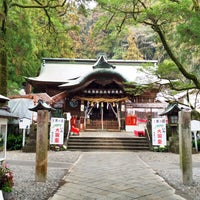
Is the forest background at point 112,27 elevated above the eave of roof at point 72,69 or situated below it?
below

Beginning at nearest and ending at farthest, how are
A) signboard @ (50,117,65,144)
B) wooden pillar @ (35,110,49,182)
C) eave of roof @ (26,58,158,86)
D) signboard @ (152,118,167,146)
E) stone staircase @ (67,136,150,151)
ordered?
wooden pillar @ (35,110,49,182) < signboard @ (50,117,65,144) < signboard @ (152,118,167,146) < stone staircase @ (67,136,150,151) < eave of roof @ (26,58,158,86)

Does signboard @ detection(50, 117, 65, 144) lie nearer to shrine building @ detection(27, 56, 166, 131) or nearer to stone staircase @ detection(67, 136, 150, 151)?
stone staircase @ detection(67, 136, 150, 151)

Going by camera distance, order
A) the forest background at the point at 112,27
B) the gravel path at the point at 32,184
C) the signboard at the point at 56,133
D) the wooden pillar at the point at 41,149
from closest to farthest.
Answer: the gravel path at the point at 32,184 < the forest background at the point at 112,27 < the wooden pillar at the point at 41,149 < the signboard at the point at 56,133

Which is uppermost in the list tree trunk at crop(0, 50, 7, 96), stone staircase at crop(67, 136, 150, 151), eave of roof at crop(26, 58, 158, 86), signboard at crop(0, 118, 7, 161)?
eave of roof at crop(26, 58, 158, 86)

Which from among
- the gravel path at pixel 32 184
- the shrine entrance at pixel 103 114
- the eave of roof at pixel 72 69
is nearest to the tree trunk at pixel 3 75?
the gravel path at pixel 32 184

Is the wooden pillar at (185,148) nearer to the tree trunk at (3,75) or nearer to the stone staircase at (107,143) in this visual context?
the stone staircase at (107,143)

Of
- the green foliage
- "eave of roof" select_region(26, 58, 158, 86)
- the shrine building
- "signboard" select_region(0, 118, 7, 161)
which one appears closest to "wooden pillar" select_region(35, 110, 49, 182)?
"signboard" select_region(0, 118, 7, 161)

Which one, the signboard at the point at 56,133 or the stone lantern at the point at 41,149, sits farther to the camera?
the signboard at the point at 56,133

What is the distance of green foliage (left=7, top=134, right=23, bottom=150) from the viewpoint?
1274cm

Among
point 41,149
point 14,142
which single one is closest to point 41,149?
point 41,149

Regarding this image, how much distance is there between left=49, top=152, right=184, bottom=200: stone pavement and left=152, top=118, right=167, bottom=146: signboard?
15.7 ft

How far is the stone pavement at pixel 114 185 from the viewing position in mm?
4753

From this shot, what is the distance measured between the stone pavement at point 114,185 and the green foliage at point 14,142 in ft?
19.9

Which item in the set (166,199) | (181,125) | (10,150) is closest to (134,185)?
(166,199)
